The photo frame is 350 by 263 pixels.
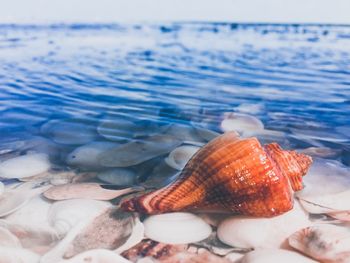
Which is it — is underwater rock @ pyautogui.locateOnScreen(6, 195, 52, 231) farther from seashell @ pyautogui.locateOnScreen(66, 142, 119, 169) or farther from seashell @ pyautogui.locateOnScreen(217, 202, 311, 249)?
seashell @ pyautogui.locateOnScreen(217, 202, 311, 249)

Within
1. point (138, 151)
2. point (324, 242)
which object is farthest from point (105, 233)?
point (138, 151)

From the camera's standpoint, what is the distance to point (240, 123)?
10.5 ft

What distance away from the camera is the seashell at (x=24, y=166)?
6.99ft

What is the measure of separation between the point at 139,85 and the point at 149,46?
4.20 meters

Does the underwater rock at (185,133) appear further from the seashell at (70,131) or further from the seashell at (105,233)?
the seashell at (105,233)

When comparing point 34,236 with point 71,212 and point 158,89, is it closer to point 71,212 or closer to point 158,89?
point 71,212

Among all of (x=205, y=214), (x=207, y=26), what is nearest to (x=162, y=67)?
(x=205, y=214)

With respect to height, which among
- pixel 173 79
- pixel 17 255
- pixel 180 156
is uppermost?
pixel 173 79

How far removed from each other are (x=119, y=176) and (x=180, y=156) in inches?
17.9

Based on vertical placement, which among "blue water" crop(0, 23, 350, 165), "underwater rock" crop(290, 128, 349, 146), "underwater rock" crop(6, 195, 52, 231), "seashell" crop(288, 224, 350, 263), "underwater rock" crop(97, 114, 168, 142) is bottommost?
"underwater rock" crop(6, 195, 52, 231)

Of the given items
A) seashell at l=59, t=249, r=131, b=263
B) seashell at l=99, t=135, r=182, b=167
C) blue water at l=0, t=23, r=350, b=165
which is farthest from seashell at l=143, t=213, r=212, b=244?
blue water at l=0, t=23, r=350, b=165

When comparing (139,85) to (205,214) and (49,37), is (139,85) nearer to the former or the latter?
(205,214)

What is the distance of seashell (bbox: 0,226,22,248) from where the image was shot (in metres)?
1.47

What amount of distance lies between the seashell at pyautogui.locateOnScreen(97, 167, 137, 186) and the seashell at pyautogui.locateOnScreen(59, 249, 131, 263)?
2.19 ft
